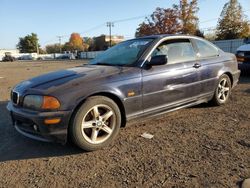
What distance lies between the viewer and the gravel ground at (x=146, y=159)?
9.50ft

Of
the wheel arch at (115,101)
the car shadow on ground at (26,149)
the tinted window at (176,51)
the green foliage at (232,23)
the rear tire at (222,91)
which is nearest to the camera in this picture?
the wheel arch at (115,101)

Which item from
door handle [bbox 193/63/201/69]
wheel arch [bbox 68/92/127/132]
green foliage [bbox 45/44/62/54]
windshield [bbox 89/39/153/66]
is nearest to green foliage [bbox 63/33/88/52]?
green foliage [bbox 45/44/62/54]

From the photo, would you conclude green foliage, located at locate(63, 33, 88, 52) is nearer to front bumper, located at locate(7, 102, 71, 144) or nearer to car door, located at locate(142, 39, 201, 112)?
car door, located at locate(142, 39, 201, 112)

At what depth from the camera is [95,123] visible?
369cm

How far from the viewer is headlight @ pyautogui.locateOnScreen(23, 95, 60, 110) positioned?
336 cm

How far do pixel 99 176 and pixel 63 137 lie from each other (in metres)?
0.75

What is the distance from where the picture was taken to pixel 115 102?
3906 mm

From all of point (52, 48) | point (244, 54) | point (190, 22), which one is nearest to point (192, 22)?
point (190, 22)

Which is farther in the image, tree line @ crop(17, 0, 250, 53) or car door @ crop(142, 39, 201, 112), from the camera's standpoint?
tree line @ crop(17, 0, 250, 53)

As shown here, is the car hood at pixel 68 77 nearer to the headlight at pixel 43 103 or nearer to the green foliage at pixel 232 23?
the headlight at pixel 43 103

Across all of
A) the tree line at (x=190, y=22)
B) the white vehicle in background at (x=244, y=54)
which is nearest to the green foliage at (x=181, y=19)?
the tree line at (x=190, y=22)

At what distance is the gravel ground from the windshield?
1.14 metres

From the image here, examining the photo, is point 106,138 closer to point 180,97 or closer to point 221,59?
point 180,97

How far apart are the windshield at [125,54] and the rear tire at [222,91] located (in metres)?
1.95
